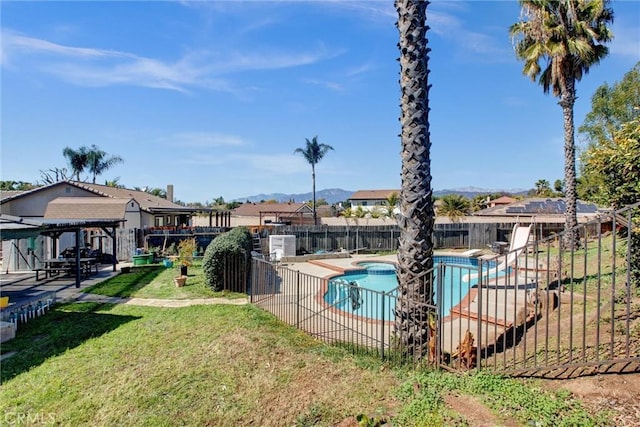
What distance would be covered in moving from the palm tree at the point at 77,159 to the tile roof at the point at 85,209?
30490 millimetres

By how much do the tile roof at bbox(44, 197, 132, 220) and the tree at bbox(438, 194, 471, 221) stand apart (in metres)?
24.5

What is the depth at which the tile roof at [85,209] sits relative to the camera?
23.5m

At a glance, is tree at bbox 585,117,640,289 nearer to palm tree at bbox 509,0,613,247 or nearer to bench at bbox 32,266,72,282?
palm tree at bbox 509,0,613,247

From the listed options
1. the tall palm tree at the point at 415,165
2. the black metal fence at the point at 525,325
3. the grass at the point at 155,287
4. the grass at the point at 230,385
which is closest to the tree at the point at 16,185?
the grass at the point at 155,287

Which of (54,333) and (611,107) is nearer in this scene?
(54,333)

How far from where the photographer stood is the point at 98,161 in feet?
168

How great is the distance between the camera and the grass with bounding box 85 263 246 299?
1070 cm

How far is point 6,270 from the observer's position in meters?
14.8

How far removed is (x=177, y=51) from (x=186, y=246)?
28.9 feet

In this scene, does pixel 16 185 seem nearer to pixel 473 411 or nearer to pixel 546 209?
pixel 546 209

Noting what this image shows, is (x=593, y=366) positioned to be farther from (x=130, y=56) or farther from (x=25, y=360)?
(x=130, y=56)

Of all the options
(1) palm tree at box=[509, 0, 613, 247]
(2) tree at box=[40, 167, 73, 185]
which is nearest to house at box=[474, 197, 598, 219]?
(1) palm tree at box=[509, 0, 613, 247]

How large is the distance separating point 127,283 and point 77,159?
47.6m

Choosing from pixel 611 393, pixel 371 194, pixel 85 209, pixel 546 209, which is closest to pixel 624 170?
pixel 611 393
